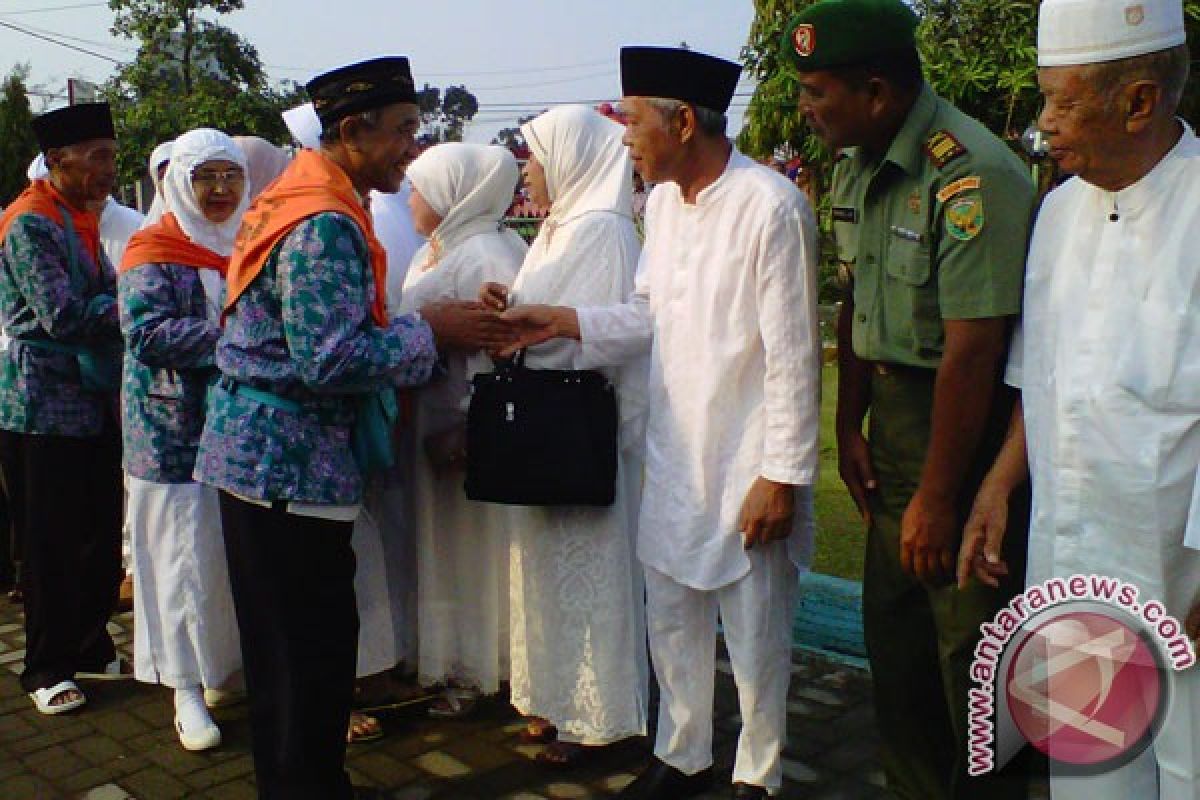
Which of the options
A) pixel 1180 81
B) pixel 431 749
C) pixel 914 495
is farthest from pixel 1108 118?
pixel 431 749

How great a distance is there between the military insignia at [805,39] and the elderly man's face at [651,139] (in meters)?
0.47

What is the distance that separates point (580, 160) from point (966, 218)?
1369 mm

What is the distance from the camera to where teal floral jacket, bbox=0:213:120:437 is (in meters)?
3.85

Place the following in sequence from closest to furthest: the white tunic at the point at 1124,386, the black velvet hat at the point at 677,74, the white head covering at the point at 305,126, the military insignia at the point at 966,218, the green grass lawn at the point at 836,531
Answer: the white tunic at the point at 1124,386
the military insignia at the point at 966,218
the black velvet hat at the point at 677,74
the white head covering at the point at 305,126
the green grass lawn at the point at 836,531

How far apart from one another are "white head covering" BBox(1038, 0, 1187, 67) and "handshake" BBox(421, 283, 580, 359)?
59.6 inches

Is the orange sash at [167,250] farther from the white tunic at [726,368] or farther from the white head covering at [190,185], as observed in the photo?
the white tunic at [726,368]

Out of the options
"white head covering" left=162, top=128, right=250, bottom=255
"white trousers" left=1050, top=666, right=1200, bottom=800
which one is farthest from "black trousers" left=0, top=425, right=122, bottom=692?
"white trousers" left=1050, top=666, right=1200, bottom=800

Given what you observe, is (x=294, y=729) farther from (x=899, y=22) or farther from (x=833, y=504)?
(x=833, y=504)

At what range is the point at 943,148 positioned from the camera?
2389 mm

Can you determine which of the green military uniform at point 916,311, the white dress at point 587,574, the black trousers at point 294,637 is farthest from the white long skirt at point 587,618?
the green military uniform at point 916,311

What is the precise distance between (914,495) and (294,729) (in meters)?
1.58

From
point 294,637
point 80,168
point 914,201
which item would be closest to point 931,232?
point 914,201

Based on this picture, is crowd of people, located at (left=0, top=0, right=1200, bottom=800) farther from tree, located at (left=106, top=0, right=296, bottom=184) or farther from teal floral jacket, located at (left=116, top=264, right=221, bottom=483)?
tree, located at (left=106, top=0, right=296, bottom=184)

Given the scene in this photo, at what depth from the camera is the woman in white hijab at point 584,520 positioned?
3332 millimetres
